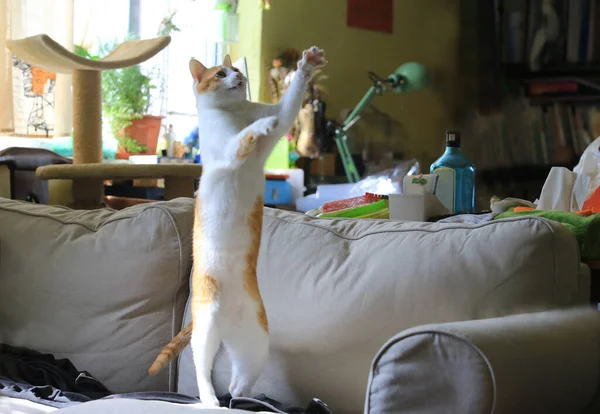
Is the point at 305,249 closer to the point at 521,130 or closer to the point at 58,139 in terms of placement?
the point at 58,139

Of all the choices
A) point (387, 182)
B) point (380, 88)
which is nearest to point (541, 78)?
point (380, 88)

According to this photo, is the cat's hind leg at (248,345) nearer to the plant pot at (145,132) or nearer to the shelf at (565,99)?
the plant pot at (145,132)

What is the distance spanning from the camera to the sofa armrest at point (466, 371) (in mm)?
820

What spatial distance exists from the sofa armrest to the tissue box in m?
0.56

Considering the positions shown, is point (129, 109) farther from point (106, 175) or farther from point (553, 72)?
point (553, 72)

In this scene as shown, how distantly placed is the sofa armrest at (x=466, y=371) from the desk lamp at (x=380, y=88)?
8.32ft

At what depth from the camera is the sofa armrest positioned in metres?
0.82

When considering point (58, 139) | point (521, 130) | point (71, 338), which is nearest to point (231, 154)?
point (71, 338)

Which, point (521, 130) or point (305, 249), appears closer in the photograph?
point (305, 249)

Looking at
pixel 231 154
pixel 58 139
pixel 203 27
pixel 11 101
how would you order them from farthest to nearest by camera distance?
pixel 203 27
pixel 58 139
pixel 11 101
pixel 231 154

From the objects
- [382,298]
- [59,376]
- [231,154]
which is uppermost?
[231,154]

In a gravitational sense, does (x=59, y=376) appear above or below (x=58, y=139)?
below

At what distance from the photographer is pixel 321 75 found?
3549 millimetres

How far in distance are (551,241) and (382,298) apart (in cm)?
27
